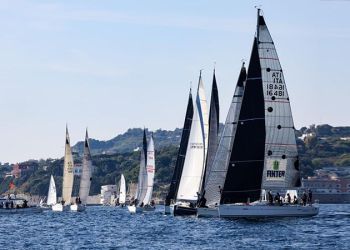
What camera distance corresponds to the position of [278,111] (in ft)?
253

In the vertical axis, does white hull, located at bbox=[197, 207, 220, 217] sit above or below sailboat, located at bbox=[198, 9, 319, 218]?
below

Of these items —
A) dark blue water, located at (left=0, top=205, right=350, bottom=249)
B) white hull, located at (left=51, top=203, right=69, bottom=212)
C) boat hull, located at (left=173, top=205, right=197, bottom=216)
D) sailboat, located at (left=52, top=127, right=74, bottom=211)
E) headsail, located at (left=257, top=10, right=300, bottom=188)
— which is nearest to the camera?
dark blue water, located at (left=0, top=205, right=350, bottom=249)

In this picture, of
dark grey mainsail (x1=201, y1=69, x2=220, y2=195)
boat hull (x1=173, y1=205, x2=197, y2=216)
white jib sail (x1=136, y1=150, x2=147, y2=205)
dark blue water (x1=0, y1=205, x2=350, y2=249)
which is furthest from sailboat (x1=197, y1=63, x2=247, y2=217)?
white jib sail (x1=136, y1=150, x2=147, y2=205)

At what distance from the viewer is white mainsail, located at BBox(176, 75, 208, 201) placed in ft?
298

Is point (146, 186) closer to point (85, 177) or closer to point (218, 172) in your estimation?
point (85, 177)

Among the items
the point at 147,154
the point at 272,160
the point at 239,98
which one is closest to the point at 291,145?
the point at 272,160

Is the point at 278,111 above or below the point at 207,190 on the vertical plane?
above

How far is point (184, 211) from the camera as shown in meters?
89.5

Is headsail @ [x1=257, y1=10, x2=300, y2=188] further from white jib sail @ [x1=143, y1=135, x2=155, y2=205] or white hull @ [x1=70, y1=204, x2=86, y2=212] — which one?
white hull @ [x1=70, y1=204, x2=86, y2=212]

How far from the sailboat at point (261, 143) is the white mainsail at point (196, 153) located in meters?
12.7

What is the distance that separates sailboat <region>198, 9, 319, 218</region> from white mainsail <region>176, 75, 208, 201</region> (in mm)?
12685

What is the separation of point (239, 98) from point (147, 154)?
38550 mm

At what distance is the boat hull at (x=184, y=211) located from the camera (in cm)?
8822

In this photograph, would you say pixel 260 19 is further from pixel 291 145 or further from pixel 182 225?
pixel 182 225
